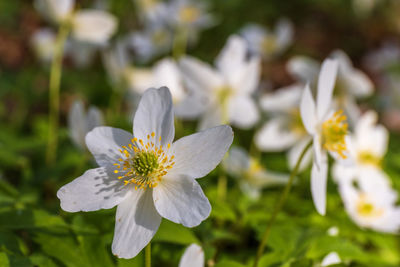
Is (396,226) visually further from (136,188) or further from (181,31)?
(181,31)

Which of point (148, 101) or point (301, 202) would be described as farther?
point (301, 202)

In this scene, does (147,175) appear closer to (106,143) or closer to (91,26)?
(106,143)

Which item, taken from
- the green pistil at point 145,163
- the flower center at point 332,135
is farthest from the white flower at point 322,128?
the green pistil at point 145,163

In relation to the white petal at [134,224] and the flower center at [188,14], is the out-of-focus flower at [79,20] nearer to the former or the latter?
the flower center at [188,14]

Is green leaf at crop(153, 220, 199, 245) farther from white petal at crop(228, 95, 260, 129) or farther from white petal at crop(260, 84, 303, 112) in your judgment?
white petal at crop(260, 84, 303, 112)

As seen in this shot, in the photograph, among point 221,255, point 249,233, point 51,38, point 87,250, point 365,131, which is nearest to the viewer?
point 87,250

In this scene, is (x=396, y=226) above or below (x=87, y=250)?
below

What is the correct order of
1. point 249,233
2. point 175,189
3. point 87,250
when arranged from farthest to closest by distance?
point 249,233 → point 87,250 → point 175,189

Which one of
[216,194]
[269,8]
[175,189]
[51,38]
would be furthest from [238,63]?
[269,8]
